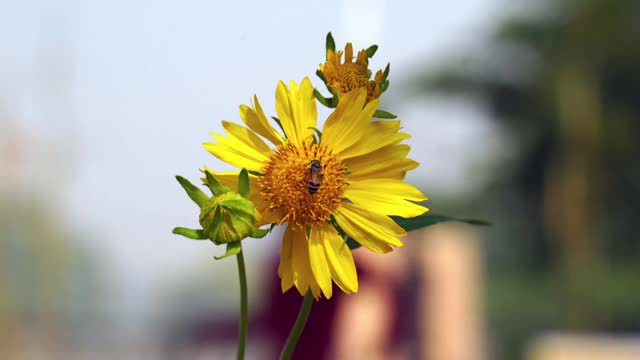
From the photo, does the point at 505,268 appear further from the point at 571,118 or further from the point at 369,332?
the point at 369,332

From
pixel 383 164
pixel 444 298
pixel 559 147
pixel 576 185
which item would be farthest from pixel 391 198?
pixel 559 147

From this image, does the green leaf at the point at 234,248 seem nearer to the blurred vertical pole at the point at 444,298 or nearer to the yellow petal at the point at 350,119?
the yellow petal at the point at 350,119

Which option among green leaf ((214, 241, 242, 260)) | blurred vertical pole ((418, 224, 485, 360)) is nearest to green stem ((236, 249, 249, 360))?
green leaf ((214, 241, 242, 260))

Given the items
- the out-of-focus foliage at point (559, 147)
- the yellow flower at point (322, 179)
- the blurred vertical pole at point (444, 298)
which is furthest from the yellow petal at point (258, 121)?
the out-of-focus foliage at point (559, 147)

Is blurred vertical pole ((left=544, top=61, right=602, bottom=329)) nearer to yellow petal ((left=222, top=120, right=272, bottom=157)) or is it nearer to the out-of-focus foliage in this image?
the out-of-focus foliage

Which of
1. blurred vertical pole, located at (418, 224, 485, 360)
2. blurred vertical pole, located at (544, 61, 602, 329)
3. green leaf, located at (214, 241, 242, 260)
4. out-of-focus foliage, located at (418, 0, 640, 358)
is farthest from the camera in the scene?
out-of-focus foliage, located at (418, 0, 640, 358)

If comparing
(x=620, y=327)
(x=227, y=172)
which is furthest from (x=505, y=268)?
(x=227, y=172)
